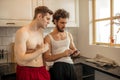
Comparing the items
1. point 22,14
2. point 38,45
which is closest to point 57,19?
point 38,45

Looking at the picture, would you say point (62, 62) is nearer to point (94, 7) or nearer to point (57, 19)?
point (57, 19)

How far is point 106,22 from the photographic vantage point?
2586 mm

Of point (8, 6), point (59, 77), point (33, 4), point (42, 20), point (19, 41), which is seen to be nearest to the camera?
point (19, 41)

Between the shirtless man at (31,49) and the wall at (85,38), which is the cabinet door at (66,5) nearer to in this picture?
the wall at (85,38)

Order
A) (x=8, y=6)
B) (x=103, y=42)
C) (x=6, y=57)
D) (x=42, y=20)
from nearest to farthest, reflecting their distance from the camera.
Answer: (x=42, y=20) → (x=8, y=6) → (x=6, y=57) → (x=103, y=42)

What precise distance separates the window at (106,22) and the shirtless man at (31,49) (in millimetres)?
1274

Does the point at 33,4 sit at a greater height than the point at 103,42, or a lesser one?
greater

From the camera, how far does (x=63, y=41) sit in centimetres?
171

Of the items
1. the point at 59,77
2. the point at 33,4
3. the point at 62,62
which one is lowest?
the point at 59,77

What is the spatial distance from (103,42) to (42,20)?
1.58 metres

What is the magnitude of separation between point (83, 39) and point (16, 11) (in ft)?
4.63

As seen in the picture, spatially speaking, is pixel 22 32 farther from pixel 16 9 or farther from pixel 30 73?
pixel 16 9

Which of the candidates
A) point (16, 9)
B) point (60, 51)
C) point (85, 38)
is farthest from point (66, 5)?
point (60, 51)

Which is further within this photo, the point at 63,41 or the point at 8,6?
the point at 8,6
